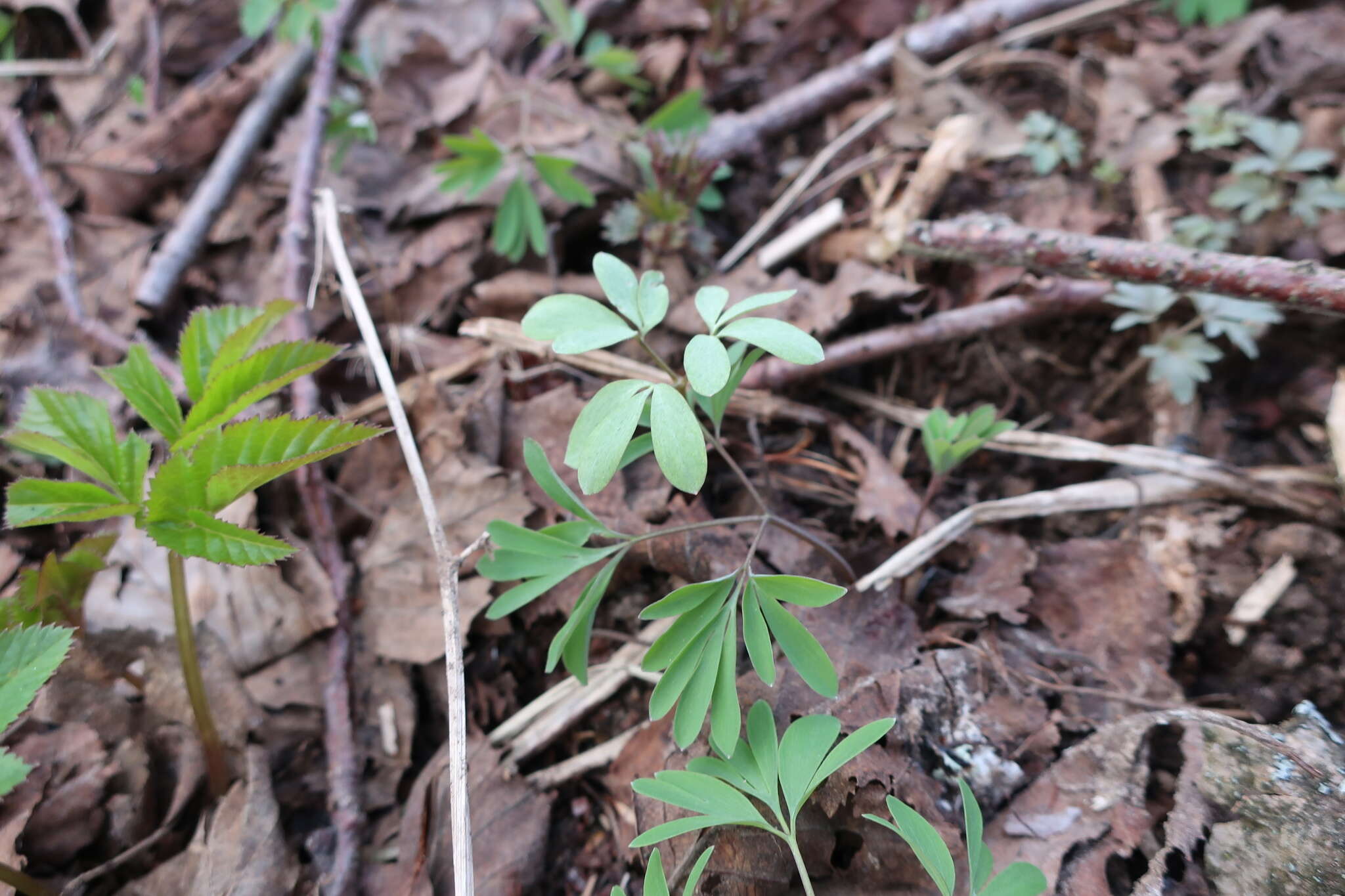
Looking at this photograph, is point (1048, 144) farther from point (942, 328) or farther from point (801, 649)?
point (801, 649)

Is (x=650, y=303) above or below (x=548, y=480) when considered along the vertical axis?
above

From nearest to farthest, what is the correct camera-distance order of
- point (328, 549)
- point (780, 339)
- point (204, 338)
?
point (780, 339)
point (204, 338)
point (328, 549)

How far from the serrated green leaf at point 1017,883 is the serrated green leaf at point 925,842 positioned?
0.06 m

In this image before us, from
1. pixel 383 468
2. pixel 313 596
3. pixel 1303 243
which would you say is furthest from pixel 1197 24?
pixel 313 596

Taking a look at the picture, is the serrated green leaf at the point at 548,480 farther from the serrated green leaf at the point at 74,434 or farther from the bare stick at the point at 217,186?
the bare stick at the point at 217,186

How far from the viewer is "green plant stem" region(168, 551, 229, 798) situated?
1.44 metres

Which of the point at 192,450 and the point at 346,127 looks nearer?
the point at 192,450

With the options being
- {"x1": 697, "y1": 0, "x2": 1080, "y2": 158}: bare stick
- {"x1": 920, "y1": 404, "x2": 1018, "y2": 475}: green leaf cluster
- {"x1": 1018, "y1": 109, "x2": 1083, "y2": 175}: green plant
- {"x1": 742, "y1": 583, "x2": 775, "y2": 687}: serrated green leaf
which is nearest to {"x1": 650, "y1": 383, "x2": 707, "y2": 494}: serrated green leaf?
{"x1": 742, "y1": 583, "x2": 775, "y2": 687}: serrated green leaf

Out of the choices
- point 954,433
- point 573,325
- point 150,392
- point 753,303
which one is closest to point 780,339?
point 753,303

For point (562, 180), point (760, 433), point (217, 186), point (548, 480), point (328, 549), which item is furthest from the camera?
point (217, 186)

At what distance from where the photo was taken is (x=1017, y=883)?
1080 mm

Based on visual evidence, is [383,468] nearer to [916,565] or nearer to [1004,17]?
[916,565]

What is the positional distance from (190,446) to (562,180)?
1245 millimetres

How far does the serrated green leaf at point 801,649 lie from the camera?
1.20 m
